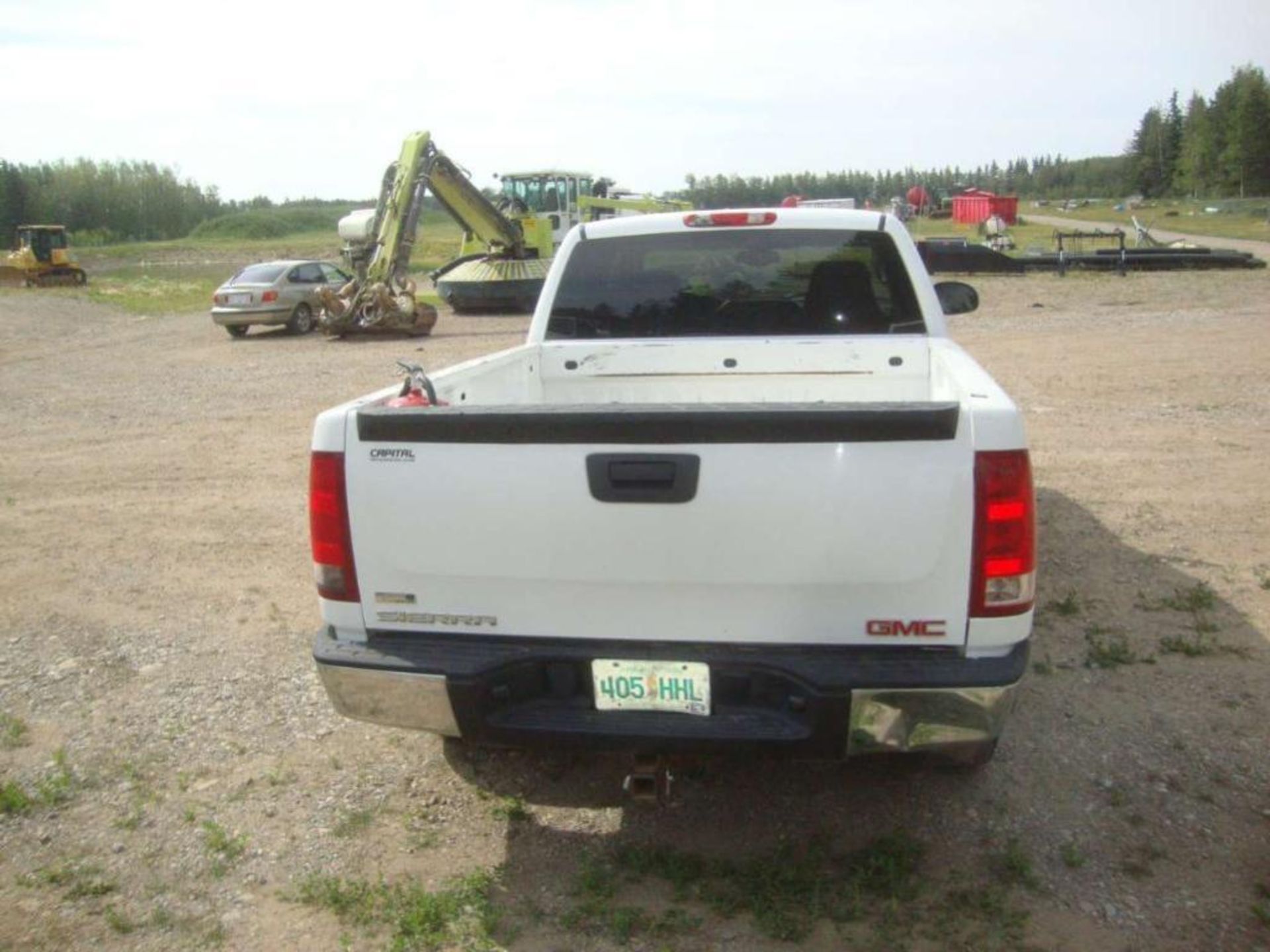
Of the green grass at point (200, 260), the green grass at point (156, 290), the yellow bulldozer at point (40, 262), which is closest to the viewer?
the green grass at point (156, 290)

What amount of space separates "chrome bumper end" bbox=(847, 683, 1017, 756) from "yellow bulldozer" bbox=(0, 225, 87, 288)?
4402 cm

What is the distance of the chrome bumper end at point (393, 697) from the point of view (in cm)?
326

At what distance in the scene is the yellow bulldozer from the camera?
4041 centimetres

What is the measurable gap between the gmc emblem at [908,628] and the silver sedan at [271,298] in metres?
20.2

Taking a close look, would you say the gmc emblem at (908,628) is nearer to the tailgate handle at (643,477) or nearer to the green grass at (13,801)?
the tailgate handle at (643,477)

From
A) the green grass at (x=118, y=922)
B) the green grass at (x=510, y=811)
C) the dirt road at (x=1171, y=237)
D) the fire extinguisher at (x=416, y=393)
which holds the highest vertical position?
the fire extinguisher at (x=416, y=393)

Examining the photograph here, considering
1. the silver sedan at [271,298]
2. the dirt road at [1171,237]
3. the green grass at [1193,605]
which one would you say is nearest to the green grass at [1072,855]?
the green grass at [1193,605]

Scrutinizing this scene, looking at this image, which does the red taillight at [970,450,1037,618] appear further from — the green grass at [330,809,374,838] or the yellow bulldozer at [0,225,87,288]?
the yellow bulldozer at [0,225,87,288]

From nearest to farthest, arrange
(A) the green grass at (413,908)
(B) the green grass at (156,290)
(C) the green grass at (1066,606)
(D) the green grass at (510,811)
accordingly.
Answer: (A) the green grass at (413,908)
(D) the green grass at (510,811)
(C) the green grass at (1066,606)
(B) the green grass at (156,290)

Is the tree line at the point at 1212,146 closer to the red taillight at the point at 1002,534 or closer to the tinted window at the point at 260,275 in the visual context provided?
the tinted window at the point at 260,275

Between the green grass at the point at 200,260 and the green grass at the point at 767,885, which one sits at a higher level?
the green grass at the point at 200,260

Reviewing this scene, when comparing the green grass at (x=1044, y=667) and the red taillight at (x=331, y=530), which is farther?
the green grass at (x=1044, y=667)

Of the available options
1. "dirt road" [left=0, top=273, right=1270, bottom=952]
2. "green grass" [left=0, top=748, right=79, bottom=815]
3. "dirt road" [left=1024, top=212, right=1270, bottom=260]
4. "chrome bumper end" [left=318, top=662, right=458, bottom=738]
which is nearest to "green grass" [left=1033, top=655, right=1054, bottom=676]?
"dirt road" [left=0, top=273, right=1270, bottom=952]

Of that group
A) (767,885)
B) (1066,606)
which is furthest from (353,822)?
(1066,606)
